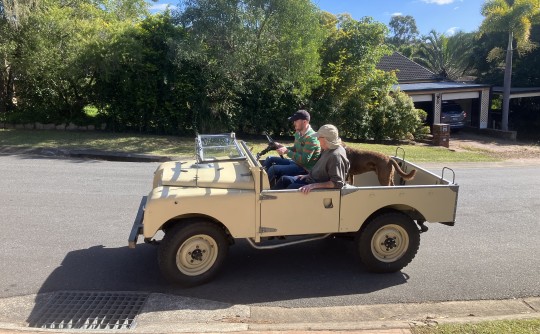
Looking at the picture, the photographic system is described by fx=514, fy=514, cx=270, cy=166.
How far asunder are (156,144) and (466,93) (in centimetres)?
1992

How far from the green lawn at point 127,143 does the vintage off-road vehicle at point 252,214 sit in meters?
9.21

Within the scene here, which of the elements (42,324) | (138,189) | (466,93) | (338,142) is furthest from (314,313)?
(466,93)

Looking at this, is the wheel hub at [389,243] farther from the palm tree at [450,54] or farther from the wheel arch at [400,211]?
the palm tree at [450,54]

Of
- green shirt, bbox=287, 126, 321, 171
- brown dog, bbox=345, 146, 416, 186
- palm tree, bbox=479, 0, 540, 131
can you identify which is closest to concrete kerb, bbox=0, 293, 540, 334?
brown dog, bbox=345, 146, 416, 186

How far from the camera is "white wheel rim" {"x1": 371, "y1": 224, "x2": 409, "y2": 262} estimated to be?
572 cm

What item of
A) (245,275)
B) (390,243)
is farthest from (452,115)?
(245,275)

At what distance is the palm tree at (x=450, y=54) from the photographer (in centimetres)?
3919

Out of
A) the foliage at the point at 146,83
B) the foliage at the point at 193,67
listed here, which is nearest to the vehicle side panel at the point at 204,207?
the foliage at the point at 193,67

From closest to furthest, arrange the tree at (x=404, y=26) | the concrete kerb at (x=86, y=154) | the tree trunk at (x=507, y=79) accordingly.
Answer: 1. the concrete kerb at (x=86, y=154)
2. the tree trunk at (x=507, y=79)
3. the tree at (x=404, y=26)

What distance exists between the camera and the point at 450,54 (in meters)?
40.4

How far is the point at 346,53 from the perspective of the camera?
2095cm

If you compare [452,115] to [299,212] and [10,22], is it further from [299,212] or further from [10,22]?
[299,212]

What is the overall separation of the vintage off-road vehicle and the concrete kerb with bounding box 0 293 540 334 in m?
0.51

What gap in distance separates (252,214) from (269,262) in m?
1.19
